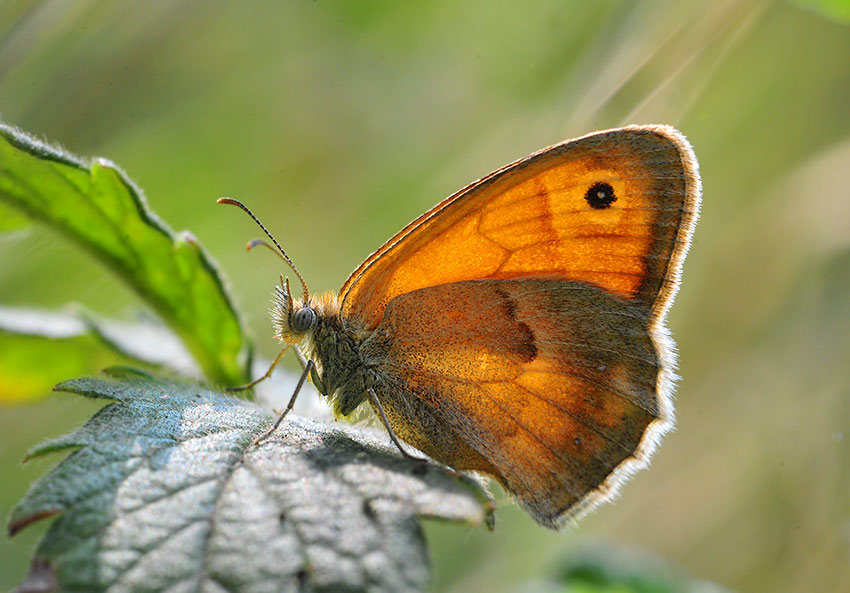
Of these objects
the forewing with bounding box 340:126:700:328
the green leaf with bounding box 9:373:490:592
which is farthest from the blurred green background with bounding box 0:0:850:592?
the green leaf with bounding box 9:373:490:592

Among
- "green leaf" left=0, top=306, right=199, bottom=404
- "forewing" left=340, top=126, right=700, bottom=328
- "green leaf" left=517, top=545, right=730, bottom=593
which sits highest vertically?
"forewing" left=340, top=126, right=700, bottom=328

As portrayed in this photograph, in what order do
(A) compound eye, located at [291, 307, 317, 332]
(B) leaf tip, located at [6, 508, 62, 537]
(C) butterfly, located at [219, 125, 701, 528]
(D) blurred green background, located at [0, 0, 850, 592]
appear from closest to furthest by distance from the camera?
(B) leaf tip, located at [6, 508, 62, 537]
(C) butterfly, located at [219, 125, 701, 528]
(A) compound eye, located at [291, 307, 317, 332]
(D) blurred green background, located at [0, 0, 850, 592]

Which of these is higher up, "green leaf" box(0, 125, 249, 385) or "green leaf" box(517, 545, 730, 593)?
"green leaf" box(0, 125, 249, 385)

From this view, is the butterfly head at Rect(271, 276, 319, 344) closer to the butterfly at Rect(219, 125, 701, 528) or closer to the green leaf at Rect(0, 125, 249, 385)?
the butterfly at Rect(219, 125, 701, 528)

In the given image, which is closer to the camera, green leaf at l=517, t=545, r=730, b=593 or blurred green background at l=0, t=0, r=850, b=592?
green leaf at l=517, t=545, r=730, b=593

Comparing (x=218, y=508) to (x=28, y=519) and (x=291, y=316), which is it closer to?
(x=28, y=519)
